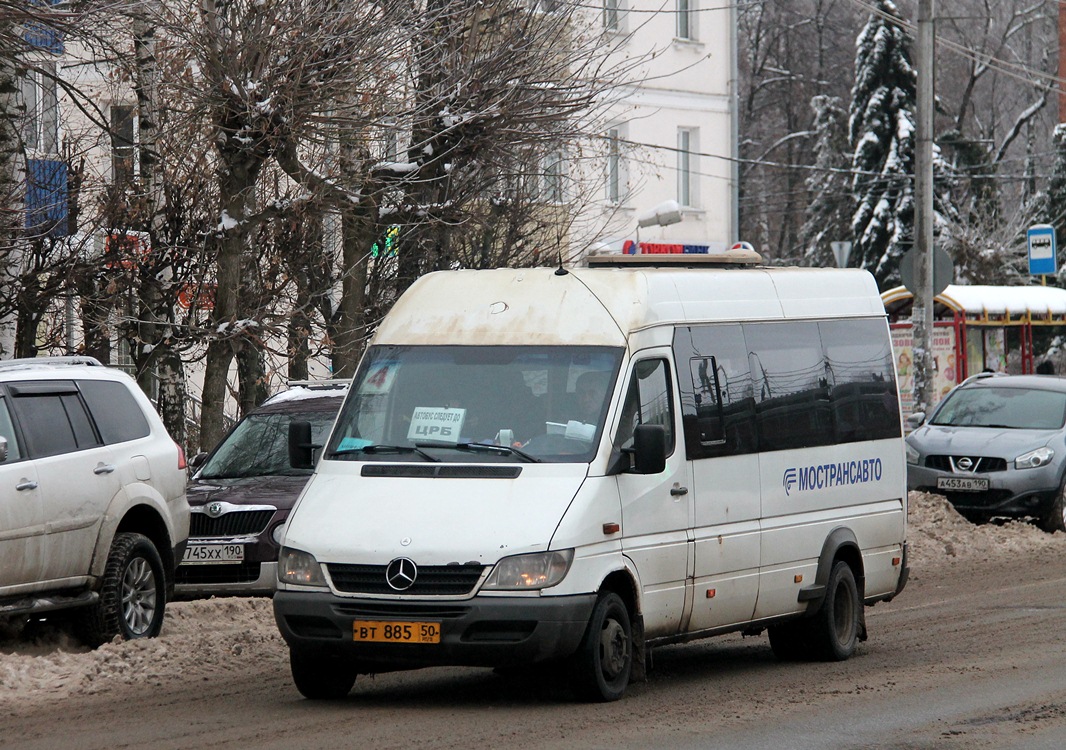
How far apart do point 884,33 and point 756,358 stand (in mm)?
46026

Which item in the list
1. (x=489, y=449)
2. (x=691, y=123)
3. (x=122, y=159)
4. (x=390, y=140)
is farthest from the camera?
(x=691, y=123)

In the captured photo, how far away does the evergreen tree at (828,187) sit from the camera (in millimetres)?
60500

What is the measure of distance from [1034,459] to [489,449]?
11626 millimetres

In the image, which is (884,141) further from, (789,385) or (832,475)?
(789,385)

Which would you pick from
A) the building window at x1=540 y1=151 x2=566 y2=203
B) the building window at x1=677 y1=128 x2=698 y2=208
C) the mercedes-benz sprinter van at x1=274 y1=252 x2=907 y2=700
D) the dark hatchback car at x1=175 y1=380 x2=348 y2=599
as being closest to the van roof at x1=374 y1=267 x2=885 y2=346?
the mercedes-benz sprinter van at x1=274 y1=252 x2=907 y2=700

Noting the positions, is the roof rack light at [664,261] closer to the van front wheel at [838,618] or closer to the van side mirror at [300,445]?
the van front wheel at [838,618]

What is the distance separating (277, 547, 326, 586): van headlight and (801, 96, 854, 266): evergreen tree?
52000mm

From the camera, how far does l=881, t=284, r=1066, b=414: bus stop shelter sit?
104 feet

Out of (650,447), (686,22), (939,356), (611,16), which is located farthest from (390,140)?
(686,22)

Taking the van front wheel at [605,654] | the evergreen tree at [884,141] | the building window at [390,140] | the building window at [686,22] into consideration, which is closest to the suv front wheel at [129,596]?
the van front wheel at [605,654]

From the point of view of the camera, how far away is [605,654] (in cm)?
907

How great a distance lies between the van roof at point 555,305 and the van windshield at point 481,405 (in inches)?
4.3

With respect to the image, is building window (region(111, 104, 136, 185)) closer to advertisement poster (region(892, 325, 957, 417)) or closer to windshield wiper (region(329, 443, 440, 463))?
windshield wiper (region(329, 443, 440, 463))

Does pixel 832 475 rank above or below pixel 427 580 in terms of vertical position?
above
